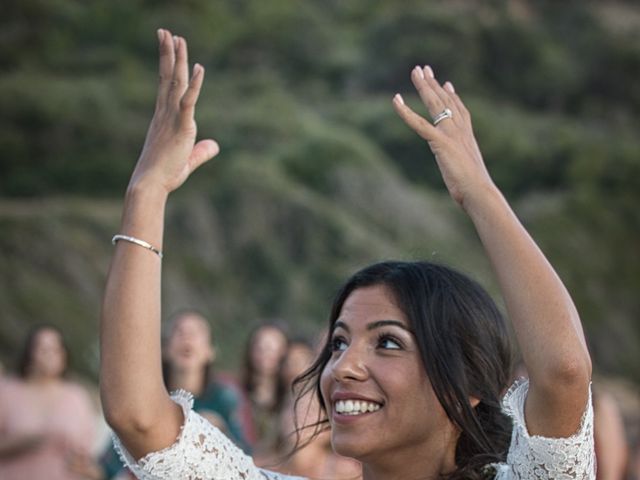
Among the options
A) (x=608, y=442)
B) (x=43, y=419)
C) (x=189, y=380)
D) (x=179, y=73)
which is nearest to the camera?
(x=179, y=73)

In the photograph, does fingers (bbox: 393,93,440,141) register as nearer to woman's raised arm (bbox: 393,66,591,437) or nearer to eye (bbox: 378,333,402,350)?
woman's raised arm (bbox: 393,66,591,437)

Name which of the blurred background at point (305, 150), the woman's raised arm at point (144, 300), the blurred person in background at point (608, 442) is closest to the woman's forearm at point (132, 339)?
the woman's raised arm at point (144, 300)

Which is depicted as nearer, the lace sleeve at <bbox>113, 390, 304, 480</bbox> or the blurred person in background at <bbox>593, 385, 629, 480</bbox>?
the lace sleeve at <bbox>113, 390, 304, 480</bbox>

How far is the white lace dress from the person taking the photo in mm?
2104

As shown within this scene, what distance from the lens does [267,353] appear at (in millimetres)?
6547

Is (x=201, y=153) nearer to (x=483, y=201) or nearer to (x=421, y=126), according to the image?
(x=421, y=126)

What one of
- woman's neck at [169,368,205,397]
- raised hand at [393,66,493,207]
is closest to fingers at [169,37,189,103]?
raised hand at [393,66,493,207]

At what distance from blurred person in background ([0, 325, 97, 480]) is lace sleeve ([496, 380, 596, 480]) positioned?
4.24m

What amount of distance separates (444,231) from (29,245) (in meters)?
4.10

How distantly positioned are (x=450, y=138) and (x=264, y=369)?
432 cm

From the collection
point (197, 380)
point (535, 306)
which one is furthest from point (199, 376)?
point (535, 306)

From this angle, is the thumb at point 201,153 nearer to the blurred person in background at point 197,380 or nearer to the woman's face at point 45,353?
the blurred person in background at point 197,380

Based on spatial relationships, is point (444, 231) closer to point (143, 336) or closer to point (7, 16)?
point (7, 16)

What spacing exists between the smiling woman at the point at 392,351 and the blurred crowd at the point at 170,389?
3.09 meters
